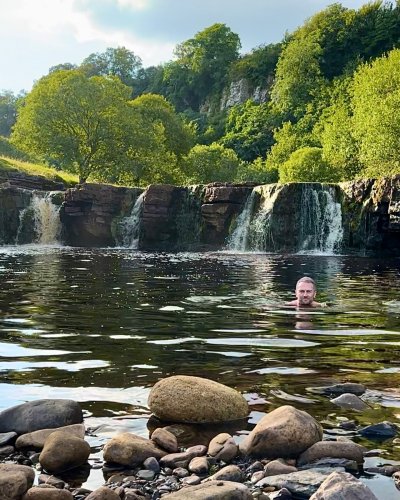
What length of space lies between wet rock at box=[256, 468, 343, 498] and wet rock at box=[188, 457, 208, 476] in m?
0.44

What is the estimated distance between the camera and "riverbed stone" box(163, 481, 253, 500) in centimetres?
407

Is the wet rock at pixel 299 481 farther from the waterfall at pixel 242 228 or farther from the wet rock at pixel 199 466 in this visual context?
the waterfall at pixel 242 228

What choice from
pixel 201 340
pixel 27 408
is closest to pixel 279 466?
pixel 27 408

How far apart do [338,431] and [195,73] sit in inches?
4946

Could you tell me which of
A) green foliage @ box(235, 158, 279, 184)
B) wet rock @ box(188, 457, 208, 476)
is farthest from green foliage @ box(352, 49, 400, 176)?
wet rock @ box(188, 457, 208, 476)

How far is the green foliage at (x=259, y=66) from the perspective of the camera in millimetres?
110875

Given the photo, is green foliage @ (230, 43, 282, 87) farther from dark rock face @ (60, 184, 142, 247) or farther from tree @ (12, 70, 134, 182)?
dark rock face @ (60, 184, 142, 247)

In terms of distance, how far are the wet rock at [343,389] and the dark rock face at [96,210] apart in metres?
40.3

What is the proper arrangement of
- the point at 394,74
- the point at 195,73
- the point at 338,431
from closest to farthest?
the point at 338,431
the point at 394,74
the point at 195,73

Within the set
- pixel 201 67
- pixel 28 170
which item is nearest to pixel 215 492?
pixel 28 170

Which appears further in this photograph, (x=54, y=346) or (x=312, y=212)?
(x=312, y=212)

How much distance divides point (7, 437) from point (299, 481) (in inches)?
97.0

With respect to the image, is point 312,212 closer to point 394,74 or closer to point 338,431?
point 394,74

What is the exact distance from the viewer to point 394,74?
181 feet
